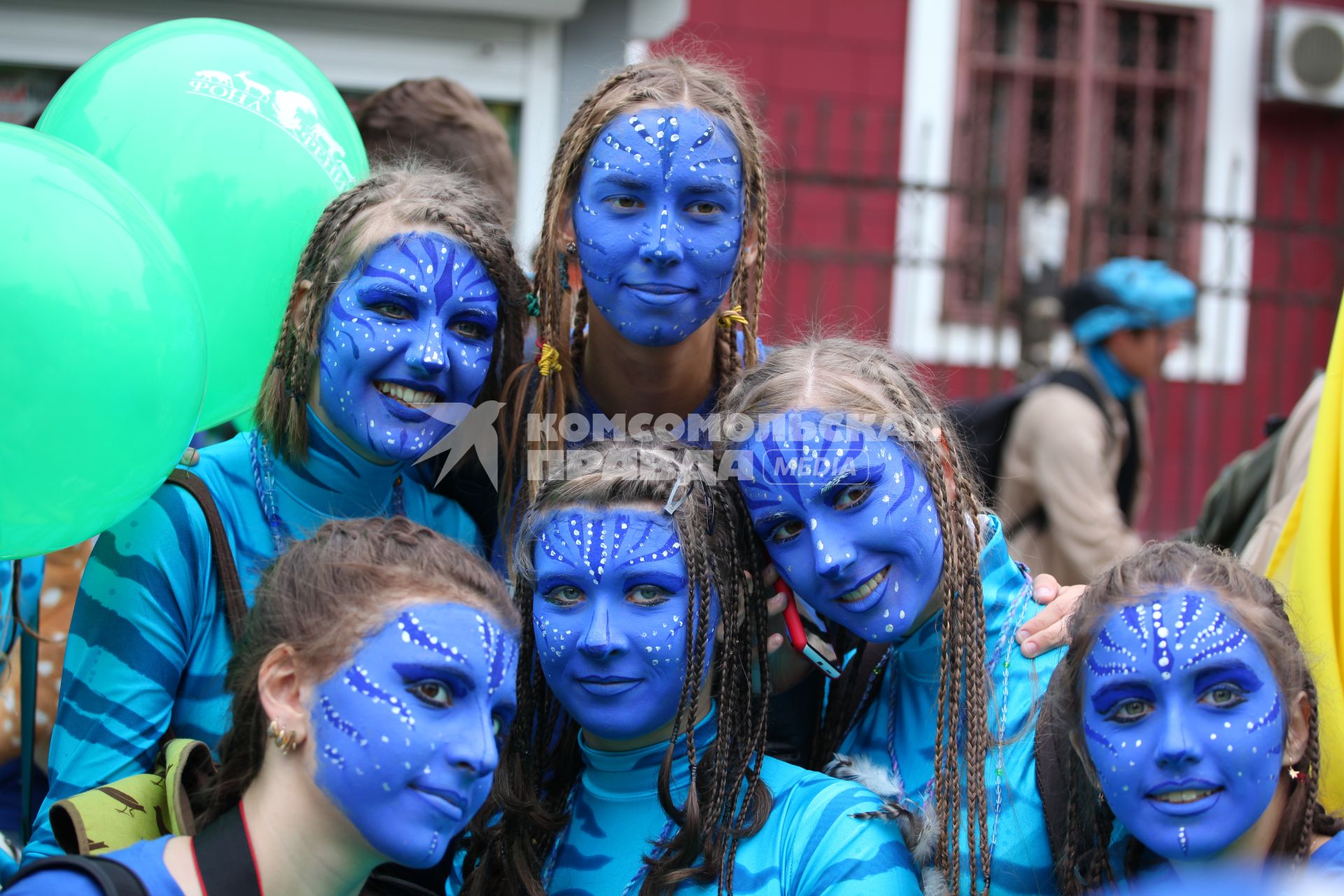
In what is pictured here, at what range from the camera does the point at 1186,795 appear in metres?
1.76

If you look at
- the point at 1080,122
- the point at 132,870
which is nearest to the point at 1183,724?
the point at 132,870

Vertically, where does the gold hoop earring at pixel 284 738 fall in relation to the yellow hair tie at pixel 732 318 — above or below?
below

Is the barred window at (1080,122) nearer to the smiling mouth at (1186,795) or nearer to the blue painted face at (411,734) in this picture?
the smiling mouth at (1186,795)

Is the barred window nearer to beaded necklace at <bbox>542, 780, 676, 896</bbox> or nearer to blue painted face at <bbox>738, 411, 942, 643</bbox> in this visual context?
blue painted face at <bbox>738, 411, 942, 643</bbox>

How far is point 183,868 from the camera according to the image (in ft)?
5.49

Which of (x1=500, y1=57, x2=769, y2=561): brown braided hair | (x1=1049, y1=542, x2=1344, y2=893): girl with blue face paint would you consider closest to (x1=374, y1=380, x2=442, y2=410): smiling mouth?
(x1=500, y1=57, x2=769, y2=561): brown braided hair

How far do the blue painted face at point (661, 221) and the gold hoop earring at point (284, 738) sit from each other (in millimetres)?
900

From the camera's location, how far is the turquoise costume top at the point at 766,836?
74.2 inches

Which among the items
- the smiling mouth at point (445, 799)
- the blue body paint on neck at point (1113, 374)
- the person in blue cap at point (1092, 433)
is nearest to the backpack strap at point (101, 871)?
the smiling mouth at point (445, 799)

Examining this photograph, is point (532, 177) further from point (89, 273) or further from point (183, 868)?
point (183, 868)

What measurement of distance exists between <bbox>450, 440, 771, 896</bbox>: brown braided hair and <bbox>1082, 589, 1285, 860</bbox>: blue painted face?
493 millimetres

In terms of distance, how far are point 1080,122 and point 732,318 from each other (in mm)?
5989

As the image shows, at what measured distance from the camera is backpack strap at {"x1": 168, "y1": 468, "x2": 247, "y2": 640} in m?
2.07

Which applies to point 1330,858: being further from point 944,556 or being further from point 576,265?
point 576,265
